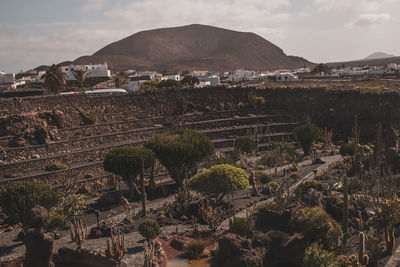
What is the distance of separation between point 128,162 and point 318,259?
609 inches

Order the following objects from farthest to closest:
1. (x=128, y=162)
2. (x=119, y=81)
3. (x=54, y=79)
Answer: (x=119, y=81)
(x=54, y=79)
(x=128, y=162)

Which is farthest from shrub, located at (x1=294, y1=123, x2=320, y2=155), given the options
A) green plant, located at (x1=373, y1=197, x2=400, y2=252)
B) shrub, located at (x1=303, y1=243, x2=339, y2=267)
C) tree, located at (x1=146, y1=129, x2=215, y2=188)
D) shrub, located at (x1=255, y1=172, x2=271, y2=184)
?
shrub, located at (x1=303, y1=243, x2=339, y2=267)

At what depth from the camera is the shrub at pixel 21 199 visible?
71.3 ft

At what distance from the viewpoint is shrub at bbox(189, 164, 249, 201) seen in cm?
2561

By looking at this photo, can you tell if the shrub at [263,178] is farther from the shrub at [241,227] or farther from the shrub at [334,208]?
the shrub at [241,227]

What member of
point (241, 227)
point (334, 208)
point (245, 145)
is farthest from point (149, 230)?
point (245, 145)

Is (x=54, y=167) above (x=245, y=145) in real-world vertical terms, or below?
above

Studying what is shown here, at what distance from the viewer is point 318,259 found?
16250 millimetres

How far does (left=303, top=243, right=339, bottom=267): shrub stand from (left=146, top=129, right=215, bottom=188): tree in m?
14.0

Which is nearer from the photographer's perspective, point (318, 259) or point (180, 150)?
point (318, 259)

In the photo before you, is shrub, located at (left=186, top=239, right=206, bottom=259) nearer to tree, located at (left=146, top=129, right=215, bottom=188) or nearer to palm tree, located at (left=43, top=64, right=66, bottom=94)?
tree, located at (left=146, top=129, right=215, bottom=188)

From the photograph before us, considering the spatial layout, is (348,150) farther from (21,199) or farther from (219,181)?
(21,199)

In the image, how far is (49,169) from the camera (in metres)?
33.6

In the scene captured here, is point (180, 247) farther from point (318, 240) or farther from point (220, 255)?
point (318, 240)
